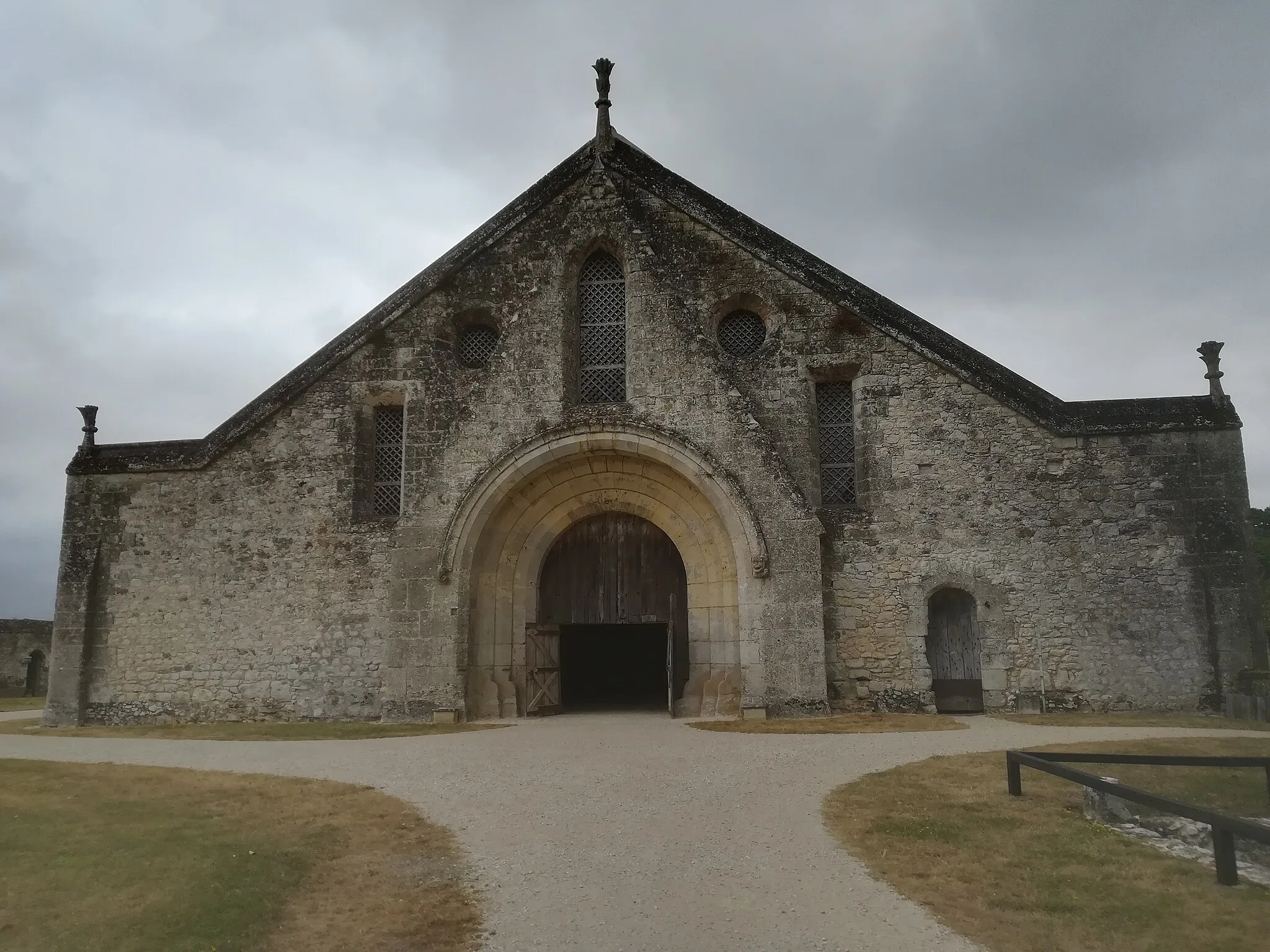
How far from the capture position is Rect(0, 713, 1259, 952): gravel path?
15.6ft

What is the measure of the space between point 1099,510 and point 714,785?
330 inches

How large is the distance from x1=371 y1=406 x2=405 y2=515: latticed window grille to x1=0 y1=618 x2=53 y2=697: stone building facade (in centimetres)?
1371

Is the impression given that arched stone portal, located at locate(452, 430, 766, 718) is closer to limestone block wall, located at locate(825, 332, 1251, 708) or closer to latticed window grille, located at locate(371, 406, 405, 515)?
limestone block wall, located at locate(825, 332, 1251, 708)

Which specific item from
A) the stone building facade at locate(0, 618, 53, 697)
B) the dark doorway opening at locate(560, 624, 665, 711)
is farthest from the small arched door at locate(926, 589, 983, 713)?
the stone building facade at locate(0, 618, 53, 697)

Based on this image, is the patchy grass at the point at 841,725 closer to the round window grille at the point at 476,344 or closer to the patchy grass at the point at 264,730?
the patchy grass at the point at 264,730

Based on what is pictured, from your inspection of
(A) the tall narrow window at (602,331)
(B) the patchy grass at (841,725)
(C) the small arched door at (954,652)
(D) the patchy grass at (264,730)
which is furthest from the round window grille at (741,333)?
(D) the patchy grass at (264,730)

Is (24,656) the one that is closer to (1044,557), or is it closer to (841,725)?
(841,725)

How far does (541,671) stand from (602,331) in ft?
18.8

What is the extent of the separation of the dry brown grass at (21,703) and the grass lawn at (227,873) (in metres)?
13.2

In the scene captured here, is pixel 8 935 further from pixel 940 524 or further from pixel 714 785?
pixel 940 524

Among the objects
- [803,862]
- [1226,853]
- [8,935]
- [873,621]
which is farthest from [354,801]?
[873,621]

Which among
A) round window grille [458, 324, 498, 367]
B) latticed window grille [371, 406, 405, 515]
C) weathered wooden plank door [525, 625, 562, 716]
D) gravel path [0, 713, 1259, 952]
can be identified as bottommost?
gravel path [0, 713, 1259, 952]

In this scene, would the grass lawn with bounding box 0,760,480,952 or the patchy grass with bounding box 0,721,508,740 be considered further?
the patchy grass with bounding box 0,721,508,740

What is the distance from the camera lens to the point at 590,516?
14766 millimetres
